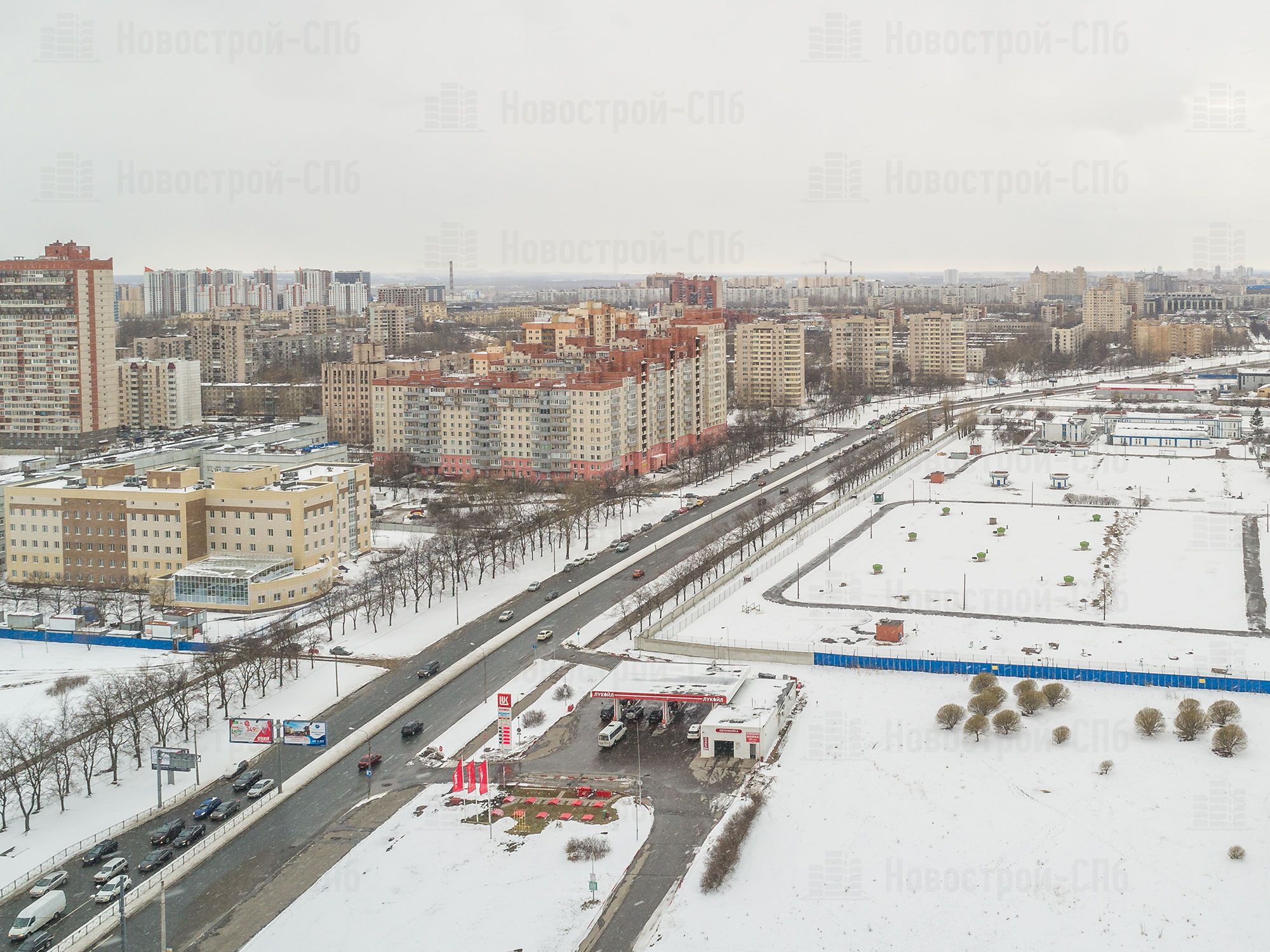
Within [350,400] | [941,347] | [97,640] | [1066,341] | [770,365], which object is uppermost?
[1066,341]

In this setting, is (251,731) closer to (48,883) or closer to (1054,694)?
(48,883)

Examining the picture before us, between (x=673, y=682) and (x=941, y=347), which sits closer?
(x=673, y=682)

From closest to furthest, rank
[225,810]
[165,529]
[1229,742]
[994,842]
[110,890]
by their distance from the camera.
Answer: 1. [110,890]
2. [994,842]
3. [225,810]
4. [1229,742]
5. [165,529]

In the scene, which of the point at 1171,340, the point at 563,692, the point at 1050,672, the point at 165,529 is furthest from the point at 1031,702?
the point at 1171,340

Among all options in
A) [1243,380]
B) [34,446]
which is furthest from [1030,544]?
[1243,380]

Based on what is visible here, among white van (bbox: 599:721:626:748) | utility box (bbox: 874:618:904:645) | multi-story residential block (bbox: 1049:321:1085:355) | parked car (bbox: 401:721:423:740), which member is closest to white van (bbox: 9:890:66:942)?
parked car (bbox: 401:721:423:740)

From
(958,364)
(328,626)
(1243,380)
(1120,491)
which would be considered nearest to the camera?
(328,626)

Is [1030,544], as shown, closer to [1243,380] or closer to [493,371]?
[493,371]
